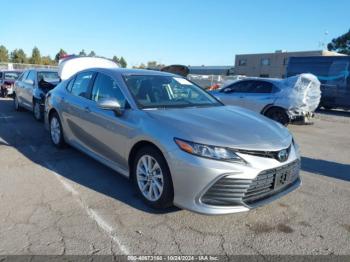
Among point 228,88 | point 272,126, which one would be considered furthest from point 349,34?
point 272,126

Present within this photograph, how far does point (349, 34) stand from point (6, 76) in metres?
53.6

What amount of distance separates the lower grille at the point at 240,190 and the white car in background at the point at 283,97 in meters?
6.75

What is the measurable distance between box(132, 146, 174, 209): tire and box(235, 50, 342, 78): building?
5666cm

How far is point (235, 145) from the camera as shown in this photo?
341cm

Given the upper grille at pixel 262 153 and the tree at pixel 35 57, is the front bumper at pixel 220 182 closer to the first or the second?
the upper grille at pixel 262 153

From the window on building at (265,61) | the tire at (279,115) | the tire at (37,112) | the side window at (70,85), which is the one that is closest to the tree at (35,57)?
the window on building at (265,61)

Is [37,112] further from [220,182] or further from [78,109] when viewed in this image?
[220,182]

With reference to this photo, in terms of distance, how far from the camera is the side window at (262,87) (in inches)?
409

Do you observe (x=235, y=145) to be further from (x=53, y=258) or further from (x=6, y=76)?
(x=6, y=76)

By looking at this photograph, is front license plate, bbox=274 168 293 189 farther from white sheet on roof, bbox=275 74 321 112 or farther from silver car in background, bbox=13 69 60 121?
silver car in background, bbox=13 69 60 121

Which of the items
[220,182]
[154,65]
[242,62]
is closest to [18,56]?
[154,65]

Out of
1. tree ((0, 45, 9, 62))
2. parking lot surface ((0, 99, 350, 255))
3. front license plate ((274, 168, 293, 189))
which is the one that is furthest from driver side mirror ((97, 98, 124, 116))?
tree ((0, 45, 9, 62))

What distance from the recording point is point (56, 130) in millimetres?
6375

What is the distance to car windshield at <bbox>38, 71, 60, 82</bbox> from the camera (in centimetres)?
1027
